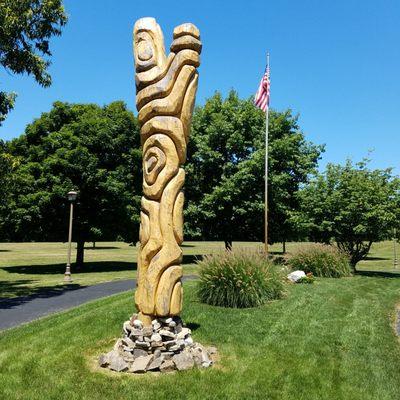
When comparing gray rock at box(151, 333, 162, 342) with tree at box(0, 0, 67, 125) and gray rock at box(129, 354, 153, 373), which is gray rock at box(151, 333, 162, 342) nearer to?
gray rock at box(129, 354, 153, 373)

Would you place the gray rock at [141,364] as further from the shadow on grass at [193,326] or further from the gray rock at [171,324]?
the shadow on grass at [193,326]

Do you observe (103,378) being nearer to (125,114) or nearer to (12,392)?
(12,392)

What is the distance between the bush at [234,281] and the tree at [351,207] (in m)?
11.5

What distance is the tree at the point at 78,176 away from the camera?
25219 mm

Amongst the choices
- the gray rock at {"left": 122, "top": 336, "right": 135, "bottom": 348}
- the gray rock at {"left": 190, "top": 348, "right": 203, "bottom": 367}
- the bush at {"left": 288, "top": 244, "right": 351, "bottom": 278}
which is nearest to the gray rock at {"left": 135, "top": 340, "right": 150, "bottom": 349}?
the gray rock at {"left": 122, "top": 336, "right": 135, "bottom": 348}

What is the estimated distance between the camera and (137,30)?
838 centimetres

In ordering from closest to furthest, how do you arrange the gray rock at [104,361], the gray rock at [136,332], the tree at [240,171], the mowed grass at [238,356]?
the mowed grass at [238,356]
the gray rock at [104,361]
the gray rock at [136,332]
the tree at [240,171]

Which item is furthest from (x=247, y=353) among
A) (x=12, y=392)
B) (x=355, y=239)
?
(x=355, y=239)

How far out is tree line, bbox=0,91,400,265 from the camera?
24500 millimetres

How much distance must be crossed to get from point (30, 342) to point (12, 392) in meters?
2.79

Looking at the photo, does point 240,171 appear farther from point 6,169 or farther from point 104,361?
point 104,361

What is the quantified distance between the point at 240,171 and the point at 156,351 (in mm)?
21705

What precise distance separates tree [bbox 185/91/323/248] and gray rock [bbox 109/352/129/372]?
69.7ft

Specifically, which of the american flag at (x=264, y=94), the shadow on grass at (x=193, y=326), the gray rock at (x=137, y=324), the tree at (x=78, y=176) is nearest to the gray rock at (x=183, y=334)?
the gray rock at (x=137, y=324)
